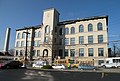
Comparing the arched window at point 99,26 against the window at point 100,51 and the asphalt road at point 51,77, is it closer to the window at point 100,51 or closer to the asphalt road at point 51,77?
the window at point 100,51

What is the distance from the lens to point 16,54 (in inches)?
2921

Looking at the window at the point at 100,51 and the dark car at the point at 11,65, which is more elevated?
the window at the point at 100,51

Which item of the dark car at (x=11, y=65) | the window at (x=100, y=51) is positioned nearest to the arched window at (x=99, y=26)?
the window at (x=100, y=51)

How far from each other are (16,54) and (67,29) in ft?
87.0

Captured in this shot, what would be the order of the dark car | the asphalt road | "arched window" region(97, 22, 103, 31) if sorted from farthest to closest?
"arched window" region(97, 22, 103, 31) → the dark car → the asphalt road

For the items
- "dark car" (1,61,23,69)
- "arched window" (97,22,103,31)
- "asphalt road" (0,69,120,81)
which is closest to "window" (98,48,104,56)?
"arched window" (97,22,103,31)

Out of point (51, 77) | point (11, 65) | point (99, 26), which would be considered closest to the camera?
point (51, 77)

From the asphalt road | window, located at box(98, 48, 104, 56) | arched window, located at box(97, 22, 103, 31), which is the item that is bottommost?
the asphalt road

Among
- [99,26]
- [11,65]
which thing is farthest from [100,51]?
[11,65]

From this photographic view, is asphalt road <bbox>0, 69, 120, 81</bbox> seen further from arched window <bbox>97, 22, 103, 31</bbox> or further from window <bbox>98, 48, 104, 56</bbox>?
arched window <bbox>97, 22, 103, 31</bbox>

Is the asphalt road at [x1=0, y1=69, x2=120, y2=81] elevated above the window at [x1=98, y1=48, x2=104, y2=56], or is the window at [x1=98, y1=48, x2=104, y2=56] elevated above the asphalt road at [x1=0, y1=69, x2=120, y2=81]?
the window at [x1=98, y1=48, x2=104, y2=56]

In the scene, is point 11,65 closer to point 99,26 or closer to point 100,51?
point 100,51

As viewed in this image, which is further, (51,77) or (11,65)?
(11,65)

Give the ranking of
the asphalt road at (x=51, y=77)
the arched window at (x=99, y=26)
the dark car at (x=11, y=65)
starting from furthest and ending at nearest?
the arched window at (x=99, y=26)
the dark car at (x=11, y=65)
the asphalt road at (x=51, y=77)
